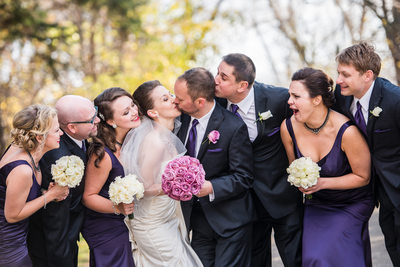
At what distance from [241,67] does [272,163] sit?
1044 mm

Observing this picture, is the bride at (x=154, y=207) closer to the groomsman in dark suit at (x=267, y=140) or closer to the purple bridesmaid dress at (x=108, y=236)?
the purple bridesmaid dress at (x=108, y=236)

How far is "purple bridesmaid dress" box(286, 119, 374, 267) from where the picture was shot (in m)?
4.10

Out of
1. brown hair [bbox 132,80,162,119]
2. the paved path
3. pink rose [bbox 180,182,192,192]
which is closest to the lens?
pink rose [bbox 180,182,192,192]

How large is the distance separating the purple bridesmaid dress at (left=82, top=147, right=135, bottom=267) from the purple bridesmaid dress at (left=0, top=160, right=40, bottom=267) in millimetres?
601

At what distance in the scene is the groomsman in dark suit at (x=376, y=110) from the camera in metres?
3.91

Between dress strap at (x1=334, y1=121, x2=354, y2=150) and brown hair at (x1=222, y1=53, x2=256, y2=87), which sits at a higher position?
brown hair at (x1=222, y1=53, x2=256, y2=87)

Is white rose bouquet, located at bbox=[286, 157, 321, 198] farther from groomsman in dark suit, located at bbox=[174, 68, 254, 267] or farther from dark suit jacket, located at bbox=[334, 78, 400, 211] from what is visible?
dark suit jacket, located at bbox=[334, 78, 400, 211]

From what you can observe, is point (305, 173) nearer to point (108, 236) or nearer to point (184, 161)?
point (184, 161)

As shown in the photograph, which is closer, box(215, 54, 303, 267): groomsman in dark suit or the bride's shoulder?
the bride's shoulder

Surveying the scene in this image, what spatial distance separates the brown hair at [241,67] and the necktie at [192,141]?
641 millimetres

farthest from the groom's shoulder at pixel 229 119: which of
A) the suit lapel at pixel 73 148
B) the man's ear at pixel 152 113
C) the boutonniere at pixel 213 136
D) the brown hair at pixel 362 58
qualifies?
the suit lapel at pixel 73 148

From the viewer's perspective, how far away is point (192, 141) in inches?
170

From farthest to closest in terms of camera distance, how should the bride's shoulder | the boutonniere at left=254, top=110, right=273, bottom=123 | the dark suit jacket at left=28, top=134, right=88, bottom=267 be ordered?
the boutonniere at left=254, top=110, right=273, bottom=123
the bride's shoulder
the dark suit jacket at left=28, top=134, right=88, bottom=267

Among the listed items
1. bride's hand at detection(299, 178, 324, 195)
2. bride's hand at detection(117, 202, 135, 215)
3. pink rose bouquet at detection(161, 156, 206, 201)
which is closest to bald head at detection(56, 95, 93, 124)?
bride's hand at detection(117, 202, 135, 215)
